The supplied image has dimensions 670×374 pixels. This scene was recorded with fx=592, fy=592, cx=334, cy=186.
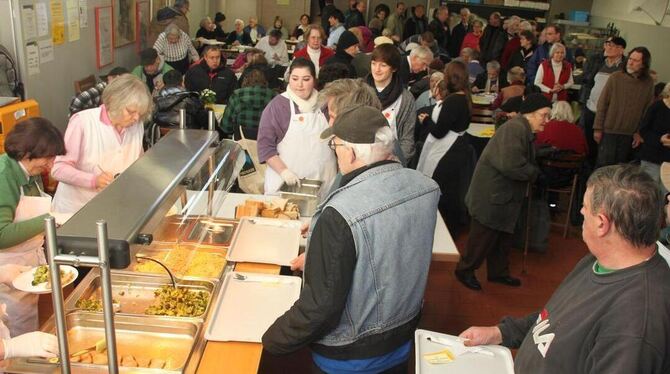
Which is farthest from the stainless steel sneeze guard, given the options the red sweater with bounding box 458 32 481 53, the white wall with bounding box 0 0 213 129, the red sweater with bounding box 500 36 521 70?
the red sweater with bounding box 458 32 481 53

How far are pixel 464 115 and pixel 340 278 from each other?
3107 mm

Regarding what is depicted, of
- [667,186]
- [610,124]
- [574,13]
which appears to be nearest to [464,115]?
[667,186]

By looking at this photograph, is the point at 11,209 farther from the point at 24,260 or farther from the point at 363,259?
the point at 363,259

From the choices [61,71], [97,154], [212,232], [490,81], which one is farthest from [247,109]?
[490,81]

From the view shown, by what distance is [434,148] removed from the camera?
505cm

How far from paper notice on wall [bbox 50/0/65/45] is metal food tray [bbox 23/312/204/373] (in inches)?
177

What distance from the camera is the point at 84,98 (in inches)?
192

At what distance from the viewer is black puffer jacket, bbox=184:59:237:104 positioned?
6.54m

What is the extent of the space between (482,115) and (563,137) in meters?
2.02

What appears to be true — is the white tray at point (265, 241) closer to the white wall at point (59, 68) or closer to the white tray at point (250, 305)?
the white tray at point (250, 305)

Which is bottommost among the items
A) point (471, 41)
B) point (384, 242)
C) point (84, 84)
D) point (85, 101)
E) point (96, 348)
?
point (96, 348)

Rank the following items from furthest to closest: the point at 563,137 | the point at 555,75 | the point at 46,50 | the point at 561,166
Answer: the point at 555,75 → the point at 46,50 → the point at 561,166 → the point at 563,137

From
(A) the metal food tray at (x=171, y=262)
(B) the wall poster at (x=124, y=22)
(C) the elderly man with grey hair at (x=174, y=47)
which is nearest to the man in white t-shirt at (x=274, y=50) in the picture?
(C) the elderly man with grey hair at (x=174, y=47)

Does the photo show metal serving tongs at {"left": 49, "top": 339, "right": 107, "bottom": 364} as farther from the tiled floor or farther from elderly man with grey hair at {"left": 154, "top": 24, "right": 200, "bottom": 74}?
elderly man with grey hair at {"left": 154, "top": 24, "right": 200, "bottom": 74}
